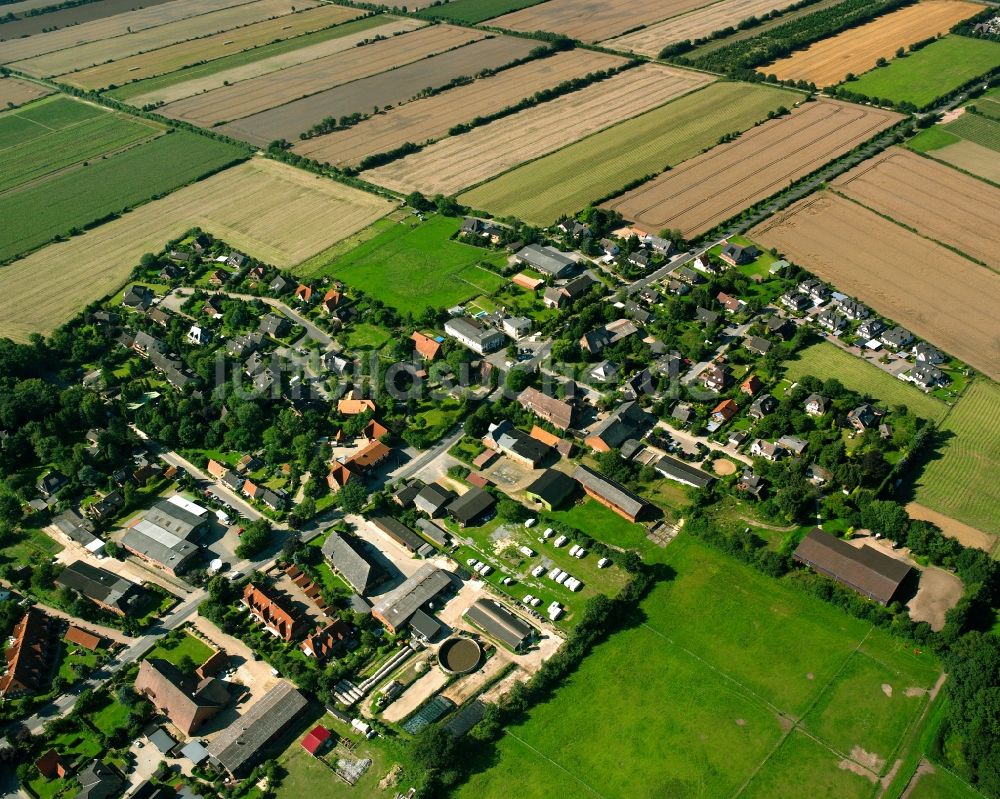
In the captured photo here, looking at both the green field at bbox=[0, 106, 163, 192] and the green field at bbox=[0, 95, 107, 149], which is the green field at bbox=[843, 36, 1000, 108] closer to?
the green field at bbox=[0, 106, 163, 192]

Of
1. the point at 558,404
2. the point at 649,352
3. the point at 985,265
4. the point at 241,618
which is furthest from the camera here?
the point at 985,265

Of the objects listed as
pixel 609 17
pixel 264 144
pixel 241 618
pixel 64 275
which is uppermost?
pixel 609 17

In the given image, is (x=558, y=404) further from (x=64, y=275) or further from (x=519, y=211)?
(x=64, y=275)

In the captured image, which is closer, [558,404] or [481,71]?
[558,404]

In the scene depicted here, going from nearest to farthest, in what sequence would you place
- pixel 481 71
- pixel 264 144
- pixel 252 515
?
pixel 252 515
pixel 264 144
pixel 481 71

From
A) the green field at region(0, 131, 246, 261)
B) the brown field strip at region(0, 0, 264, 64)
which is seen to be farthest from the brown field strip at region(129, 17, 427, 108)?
the brown field strip at region(0, 0, 264, 64)

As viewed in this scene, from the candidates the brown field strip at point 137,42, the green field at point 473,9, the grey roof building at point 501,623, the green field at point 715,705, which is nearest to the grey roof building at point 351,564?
the grey roof building at point 501,623

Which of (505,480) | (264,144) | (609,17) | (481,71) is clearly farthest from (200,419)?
(609,17)
